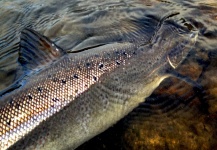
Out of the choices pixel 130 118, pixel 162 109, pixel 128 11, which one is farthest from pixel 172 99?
pixel 128 11

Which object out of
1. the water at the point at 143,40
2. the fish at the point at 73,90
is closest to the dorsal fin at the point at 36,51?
the fish at the point at 73,90

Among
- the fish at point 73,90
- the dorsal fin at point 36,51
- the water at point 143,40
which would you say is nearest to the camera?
the fish at point 73,90

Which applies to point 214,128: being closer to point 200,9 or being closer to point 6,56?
point 200,9

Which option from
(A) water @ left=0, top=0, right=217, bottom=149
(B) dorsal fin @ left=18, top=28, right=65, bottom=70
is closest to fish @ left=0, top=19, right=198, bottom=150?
(B) dorsal fin @ left=18, top=28, right=65, bottom=70

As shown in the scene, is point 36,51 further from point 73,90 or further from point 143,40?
point 143,40

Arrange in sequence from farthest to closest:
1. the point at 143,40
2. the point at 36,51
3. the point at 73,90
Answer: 1. the point at 143,40
2. the point at 36,51
3. the point at 73,90

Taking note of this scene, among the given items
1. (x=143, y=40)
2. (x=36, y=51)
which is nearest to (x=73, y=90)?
(x=36, y=51)

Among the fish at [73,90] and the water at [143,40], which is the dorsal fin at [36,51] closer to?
the fish at [73,90]
